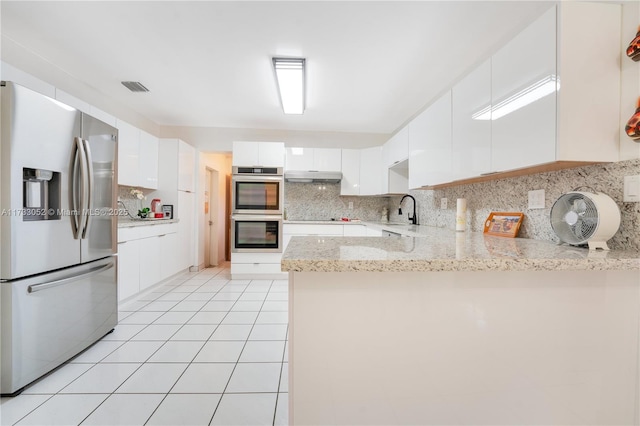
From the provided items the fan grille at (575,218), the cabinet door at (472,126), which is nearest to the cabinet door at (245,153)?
the cabinet door at (472,126)

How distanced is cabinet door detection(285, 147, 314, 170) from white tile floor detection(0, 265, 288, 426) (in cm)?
226

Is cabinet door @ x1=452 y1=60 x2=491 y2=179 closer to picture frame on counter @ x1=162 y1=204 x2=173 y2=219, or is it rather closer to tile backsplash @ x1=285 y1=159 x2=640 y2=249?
tile backsplash @ x1=285 y1=159 x2=640 y2=249

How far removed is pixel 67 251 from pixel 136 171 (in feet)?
6.48

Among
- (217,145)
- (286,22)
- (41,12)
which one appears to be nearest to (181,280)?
(217,145)

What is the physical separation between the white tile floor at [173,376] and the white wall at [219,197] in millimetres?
1921

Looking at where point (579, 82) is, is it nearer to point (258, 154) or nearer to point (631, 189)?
point (631, 189)

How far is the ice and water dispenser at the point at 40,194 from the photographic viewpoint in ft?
4.82

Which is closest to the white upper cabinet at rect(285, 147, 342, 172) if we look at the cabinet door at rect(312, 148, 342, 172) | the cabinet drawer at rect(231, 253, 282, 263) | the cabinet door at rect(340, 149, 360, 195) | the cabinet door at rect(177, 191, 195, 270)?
the cabinet door at rect(312, 148, 342, 172)

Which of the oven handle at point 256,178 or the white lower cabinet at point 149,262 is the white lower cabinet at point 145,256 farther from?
the oven handle at point 256,178

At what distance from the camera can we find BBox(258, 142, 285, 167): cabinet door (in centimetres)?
385

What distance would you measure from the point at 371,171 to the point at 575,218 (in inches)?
119

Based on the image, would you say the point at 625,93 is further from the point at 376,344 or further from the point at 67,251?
the point at 67,251

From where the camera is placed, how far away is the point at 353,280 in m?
0.88

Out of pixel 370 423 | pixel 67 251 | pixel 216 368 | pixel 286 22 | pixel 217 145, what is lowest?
pixel 216 368
